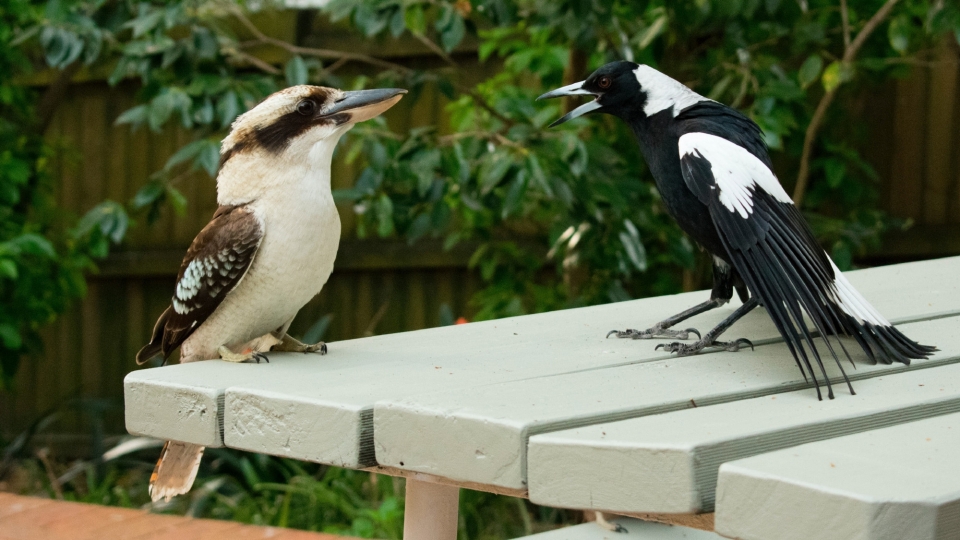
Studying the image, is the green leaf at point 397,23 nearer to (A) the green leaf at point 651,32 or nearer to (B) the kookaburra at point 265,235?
(A) the green leaf at point 651,32

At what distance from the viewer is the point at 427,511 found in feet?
5.74

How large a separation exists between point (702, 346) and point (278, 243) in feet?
2.49

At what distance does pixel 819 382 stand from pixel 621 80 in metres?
1.05

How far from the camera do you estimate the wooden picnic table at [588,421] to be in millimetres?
958

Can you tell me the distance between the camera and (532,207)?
12.2 ft

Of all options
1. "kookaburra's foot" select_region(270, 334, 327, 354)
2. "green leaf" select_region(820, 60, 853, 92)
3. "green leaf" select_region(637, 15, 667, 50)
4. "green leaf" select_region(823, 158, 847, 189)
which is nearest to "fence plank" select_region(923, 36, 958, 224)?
"green leaf" select_region(823, 158, 847, 189)

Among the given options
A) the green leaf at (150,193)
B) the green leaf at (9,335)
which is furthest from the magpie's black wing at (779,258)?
the green leaf at (9,335)

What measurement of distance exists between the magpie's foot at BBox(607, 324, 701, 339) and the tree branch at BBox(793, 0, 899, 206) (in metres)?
1.70

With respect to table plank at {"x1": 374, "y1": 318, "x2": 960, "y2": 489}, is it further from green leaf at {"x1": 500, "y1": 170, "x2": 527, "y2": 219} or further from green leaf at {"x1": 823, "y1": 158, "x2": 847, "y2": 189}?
green leaf at {"x1": 823, "y1": 158, "x2": 847, "y2": 189}

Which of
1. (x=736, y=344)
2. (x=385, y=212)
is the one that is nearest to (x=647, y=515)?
(x=736, y=344)

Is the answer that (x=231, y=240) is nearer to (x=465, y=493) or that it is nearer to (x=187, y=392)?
(x=187, y=392)

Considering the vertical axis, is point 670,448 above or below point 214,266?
below

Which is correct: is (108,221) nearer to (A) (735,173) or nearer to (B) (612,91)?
(B) (612,91)

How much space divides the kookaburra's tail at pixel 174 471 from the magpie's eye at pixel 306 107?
2.11ft
